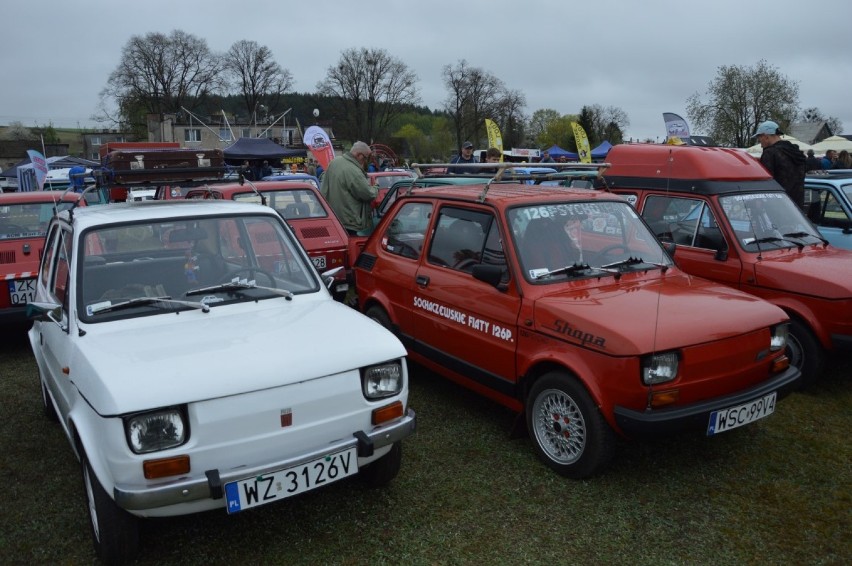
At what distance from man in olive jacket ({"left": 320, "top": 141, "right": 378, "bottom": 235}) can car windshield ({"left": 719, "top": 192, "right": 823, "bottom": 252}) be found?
460 centimetres

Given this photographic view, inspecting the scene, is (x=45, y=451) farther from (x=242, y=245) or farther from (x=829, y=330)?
(x=829, y=330)

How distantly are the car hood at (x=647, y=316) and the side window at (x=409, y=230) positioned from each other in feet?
5.09

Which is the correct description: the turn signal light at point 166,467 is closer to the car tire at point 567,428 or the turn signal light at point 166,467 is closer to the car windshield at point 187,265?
the car windshield at point 187,265

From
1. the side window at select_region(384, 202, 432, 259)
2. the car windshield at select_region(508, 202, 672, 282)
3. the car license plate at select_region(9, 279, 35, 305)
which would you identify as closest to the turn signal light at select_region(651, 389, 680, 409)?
the car windshield at select_region(508, 202, 672, 282)

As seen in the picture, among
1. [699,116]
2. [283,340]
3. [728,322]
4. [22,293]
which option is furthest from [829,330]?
[699,116]

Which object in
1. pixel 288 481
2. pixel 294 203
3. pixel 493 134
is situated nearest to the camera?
pixel 288 481

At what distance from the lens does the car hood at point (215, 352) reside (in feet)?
9.18

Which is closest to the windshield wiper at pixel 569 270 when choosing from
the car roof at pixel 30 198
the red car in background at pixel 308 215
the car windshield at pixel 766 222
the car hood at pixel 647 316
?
the car hood at pixel 647 316

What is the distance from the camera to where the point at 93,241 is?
3783 mm

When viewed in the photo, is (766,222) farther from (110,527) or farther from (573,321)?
(110,527)

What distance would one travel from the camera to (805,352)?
17.2 ft

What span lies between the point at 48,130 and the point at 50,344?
314ft

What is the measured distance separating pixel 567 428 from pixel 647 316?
87 cm

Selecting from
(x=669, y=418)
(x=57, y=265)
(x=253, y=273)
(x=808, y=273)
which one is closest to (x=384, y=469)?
(x=253, y=273)
